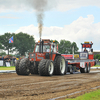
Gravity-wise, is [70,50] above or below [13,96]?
above

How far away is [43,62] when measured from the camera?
668 inches

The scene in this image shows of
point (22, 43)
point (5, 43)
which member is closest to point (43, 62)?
point (5, 43)

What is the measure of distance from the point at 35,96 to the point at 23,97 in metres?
0.51

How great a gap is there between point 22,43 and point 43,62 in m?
84.2

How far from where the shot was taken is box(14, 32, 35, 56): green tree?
96.2 meters

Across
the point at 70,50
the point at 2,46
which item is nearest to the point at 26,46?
the point at 2,46

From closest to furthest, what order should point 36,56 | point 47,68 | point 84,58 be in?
1. point 47,68
2. point 36,56
3. point 84,58

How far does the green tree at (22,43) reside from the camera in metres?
96.2

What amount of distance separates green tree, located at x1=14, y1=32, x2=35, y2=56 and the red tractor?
76861 millimetres

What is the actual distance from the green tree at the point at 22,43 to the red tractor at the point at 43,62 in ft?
252

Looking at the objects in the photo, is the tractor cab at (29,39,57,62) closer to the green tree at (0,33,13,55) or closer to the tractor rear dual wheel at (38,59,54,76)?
the tractor rear dual wheel at (38,59,54,76)

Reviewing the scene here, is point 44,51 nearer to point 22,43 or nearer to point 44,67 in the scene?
point 44,67

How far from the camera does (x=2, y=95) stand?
866 cm

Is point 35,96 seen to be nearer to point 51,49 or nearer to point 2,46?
point 51,49
